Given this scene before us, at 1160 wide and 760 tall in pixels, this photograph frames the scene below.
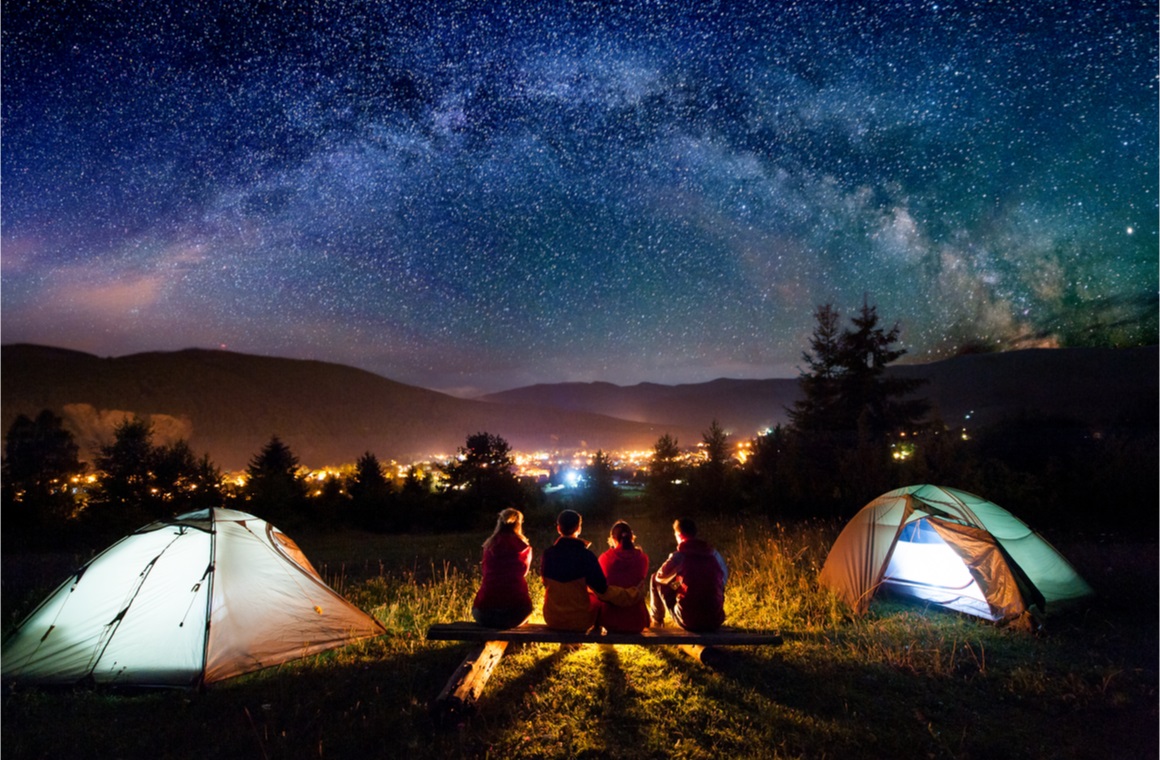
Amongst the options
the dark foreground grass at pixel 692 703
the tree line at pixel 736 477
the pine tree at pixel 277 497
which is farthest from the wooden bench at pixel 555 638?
the pine tree at pixel 277 497

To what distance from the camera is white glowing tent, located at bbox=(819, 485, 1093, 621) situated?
7930 mm

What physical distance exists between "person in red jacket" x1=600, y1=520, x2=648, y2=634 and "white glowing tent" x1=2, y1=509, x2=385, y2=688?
3.23 meters

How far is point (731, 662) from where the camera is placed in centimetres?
622

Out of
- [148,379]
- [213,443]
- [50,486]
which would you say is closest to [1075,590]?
[50,486]

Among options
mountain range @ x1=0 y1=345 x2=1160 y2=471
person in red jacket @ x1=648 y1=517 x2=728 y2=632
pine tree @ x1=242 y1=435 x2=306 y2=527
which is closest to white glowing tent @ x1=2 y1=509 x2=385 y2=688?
person in red jacket @ x1=648 y1=517 x2=728 y2=632

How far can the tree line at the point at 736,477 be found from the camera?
59.2 feet

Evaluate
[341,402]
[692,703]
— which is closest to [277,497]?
[692,703]

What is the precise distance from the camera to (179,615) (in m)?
6.39

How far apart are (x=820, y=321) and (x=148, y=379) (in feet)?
586

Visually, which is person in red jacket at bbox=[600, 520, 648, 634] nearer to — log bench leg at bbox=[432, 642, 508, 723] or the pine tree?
log bench leg at bbox=[432, 642, 508, 723]

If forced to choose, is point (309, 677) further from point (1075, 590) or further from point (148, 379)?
point (148, 379)

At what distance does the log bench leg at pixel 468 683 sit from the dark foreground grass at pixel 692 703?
0.46 feet

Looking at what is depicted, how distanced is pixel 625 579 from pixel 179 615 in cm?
484

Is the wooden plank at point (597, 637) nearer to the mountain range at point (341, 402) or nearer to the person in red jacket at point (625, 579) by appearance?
the person in red jacket at point (625, 579)
